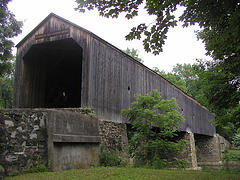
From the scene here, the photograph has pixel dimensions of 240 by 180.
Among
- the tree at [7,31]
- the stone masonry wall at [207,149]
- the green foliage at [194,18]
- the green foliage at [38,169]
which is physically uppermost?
the tree at [7,31]

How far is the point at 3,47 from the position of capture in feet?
54.1

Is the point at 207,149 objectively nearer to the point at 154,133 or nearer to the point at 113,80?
the point at 113,80

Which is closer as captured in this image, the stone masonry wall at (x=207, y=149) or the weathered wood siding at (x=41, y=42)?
the weathered wood siding at (x=41, y=42)

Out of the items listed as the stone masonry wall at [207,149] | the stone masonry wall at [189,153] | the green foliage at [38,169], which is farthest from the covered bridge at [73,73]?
the stone masonry wall at [207,149]

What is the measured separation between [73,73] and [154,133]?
9.98m

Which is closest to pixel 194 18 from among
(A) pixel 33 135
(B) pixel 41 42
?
(A) pixel 33 135

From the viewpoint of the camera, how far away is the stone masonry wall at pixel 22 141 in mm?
6738

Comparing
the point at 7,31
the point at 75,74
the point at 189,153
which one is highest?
the point at 7,31

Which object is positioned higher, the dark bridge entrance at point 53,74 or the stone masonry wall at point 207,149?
the dark bridge entrance at point 53,74

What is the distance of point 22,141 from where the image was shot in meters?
7.19

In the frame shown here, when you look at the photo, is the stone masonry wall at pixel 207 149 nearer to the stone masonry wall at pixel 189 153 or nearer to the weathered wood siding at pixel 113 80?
the stone masonry wall at pixel 189 153

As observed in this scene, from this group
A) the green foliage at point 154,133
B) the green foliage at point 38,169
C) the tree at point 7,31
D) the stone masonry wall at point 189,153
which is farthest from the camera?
the stone masonry wall at point 189,153

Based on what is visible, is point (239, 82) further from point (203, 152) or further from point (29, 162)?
point (203, 152)

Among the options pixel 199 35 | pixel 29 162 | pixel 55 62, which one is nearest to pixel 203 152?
pixel 55 62
